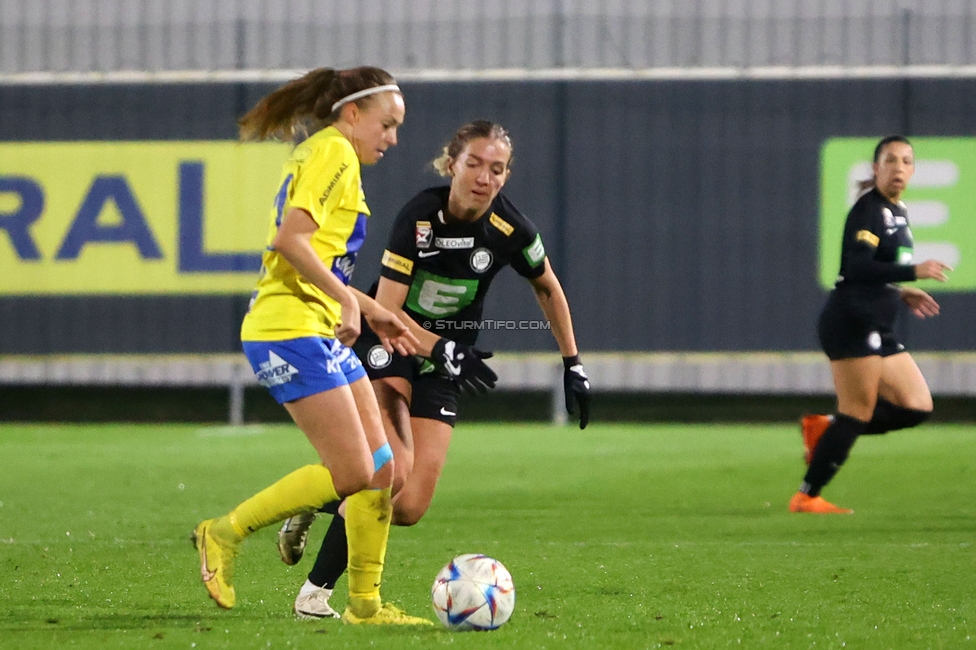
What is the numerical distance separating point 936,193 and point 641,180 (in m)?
3.11

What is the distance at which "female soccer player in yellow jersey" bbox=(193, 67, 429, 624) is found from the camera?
5.09 meters

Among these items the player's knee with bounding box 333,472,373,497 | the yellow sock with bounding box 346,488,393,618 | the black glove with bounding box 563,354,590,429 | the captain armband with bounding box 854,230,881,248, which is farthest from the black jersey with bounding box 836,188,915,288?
the player's knee with bounding box 333,472,373,497

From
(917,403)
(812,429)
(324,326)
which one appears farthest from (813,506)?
(324,326)

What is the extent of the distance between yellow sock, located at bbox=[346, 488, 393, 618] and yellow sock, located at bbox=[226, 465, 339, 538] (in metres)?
0.10

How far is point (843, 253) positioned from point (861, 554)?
2.39 m

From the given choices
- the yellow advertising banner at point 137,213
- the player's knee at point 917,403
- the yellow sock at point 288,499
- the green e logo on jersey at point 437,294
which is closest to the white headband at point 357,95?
the yellow sock at point 288,499

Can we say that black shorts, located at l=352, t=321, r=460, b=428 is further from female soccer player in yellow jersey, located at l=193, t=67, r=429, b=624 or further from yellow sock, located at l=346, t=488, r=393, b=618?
yellow sock, located at l=346, t=488, r=393, b=618

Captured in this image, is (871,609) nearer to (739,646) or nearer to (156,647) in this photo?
(739,646)

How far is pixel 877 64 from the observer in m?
16.5

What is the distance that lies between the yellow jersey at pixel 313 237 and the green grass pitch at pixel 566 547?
1043 millimetres

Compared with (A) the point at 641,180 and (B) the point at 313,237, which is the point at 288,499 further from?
(A) the point at 641,180

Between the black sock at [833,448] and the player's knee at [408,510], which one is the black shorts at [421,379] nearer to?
the player's knee at [408,510]

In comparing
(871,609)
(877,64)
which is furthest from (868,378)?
(877,64)

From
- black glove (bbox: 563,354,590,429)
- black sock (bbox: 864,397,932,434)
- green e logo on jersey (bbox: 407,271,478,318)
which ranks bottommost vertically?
black sock (bbox: 864,397,932,434)
